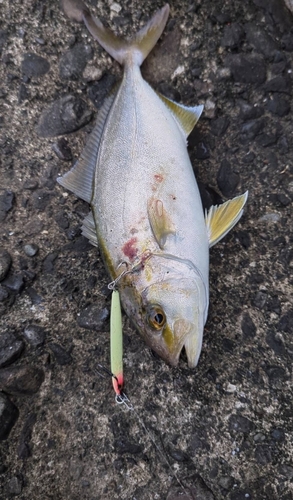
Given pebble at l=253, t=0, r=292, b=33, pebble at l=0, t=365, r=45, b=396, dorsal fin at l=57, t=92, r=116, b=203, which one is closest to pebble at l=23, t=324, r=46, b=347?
pebble at l=0, t=365, r=45, b=396

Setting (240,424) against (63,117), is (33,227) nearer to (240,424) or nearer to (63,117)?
(63,117)

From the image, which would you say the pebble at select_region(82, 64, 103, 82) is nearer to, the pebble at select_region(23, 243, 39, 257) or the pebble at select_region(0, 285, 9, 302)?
the pebble at select_region(23, 243, 39, 257)

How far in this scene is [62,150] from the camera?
111 inches

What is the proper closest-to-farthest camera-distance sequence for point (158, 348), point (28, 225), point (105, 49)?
point (158, 348) → point (28, 225) → point (105, 49)

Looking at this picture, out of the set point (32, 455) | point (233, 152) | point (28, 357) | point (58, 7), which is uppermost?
point (58, 7)

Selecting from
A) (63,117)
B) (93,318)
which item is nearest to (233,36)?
(63,117)

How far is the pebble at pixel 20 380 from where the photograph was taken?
7.50 ft

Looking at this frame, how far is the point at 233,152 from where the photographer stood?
2.82 metres

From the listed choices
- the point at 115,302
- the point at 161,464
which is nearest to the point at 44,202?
the point at 115,302

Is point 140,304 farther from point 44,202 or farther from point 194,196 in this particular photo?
point 44,202

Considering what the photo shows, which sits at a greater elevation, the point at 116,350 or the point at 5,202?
the point at 5,202

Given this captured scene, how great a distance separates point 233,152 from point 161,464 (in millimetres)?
1932

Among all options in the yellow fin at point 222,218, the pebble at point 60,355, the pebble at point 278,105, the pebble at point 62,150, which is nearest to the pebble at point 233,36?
the pebble at point 278,105

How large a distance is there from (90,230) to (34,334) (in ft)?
2.23
